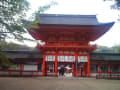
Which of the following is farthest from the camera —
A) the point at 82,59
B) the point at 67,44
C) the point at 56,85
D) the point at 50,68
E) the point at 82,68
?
the point at 82,68

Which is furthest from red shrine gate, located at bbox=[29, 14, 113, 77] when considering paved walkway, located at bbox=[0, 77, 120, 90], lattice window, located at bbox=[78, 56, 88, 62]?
paved walkway, located at bbox=[0, 77, 120, 90]

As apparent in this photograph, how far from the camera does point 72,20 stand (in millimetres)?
16500

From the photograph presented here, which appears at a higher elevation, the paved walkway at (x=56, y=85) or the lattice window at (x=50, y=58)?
the lattice window at (x=50, y=58)

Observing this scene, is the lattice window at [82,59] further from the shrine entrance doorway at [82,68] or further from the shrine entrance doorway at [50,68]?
the shrine entrance doorway at [50,68]

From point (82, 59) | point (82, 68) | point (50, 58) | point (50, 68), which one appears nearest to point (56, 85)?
point (50, 58)

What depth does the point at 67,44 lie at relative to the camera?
565 inches

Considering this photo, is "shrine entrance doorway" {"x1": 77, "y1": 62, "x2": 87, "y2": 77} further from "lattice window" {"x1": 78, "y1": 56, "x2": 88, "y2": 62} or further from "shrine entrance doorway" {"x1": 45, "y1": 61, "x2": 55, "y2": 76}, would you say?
"shrine entrance doorway" {"x1": 45, "y1": 61, "x2": 55, "y2": 76}

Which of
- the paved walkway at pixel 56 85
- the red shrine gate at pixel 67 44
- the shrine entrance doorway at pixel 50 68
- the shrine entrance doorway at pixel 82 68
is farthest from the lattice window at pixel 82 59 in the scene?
the paved walkway at pixel 56 85

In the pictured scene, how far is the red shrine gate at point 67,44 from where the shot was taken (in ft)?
43.5

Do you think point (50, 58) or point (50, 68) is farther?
point (50, 68)

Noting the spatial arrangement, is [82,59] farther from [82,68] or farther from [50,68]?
[50,68]

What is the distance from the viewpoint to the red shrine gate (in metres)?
13.2

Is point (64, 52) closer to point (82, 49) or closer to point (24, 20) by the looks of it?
point (82, 49)

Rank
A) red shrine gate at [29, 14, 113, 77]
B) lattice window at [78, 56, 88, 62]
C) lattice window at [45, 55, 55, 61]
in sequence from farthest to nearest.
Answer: lattice window at [78, 56, 88, 62] → lattice window at [45, 55, 55, 61] → red shrine gate at [29, 14, 113, 77]
